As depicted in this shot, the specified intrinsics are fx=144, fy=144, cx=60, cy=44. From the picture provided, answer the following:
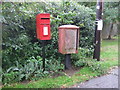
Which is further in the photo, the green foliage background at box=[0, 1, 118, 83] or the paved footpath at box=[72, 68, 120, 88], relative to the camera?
the green foliage background at box=[0, 1, 118, 83]

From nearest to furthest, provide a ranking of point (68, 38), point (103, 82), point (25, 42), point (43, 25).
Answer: point (103, 82), point (43, 25), point (68, 38), point (25, 42)

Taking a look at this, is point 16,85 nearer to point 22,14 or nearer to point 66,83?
point 66,83

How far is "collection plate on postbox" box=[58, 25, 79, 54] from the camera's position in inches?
188

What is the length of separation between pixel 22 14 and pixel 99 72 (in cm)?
316

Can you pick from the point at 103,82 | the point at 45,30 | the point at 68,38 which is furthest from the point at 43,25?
the point at 103,82

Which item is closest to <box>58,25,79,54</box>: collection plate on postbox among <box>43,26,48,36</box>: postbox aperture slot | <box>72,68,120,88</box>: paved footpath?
<box>43,26,48,36</box>: postbox aperture slot

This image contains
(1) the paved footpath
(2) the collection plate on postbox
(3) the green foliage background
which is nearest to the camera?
(1) the paved footpath

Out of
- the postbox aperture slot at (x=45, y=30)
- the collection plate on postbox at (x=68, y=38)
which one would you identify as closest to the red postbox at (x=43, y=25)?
the postbox aperture slot at (x=45, y=30)

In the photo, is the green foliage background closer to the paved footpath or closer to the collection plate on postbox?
the collection plate on postbox

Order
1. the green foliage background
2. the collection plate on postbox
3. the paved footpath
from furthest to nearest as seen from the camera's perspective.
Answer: the collection plate on postbox
the green foliage background
the paved footpath

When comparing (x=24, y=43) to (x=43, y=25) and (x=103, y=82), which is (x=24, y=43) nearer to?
(x=43, y=25)

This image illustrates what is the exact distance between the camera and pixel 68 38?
481 cm

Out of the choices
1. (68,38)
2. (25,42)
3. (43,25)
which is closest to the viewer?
(43,25)

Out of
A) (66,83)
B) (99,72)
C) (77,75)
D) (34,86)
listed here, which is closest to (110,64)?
(99,72)
